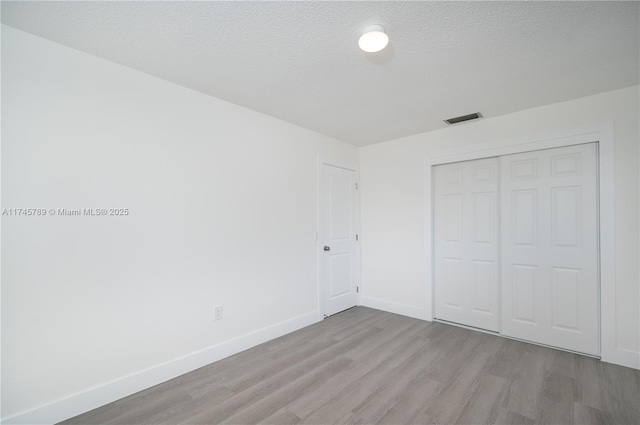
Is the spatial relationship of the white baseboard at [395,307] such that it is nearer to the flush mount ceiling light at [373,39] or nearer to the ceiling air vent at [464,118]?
the ceiling air vent at [464,118]

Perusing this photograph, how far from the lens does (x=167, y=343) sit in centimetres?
242

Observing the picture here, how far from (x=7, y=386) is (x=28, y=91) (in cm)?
187

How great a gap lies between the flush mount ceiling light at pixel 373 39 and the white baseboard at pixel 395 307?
3295 mm

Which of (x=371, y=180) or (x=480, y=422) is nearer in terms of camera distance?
(x=480, y=422)

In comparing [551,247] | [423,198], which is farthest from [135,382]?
[551,247]

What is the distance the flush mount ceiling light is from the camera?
177 centimetres

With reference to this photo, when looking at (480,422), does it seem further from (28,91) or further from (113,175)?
(28,91)

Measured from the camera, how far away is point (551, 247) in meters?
3.01

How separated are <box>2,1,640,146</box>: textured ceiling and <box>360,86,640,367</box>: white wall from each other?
251 millimetres

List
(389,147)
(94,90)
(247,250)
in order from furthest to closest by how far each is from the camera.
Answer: (389,147)
(247,250)
(94,90)

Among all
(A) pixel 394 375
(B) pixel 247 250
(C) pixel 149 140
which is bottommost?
(A) pixel 394 375

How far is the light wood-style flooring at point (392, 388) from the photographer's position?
197 centimetres

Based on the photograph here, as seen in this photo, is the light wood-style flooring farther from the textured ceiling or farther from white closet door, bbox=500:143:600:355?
the textured ceiling

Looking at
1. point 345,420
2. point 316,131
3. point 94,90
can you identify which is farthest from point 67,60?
point 345,420
